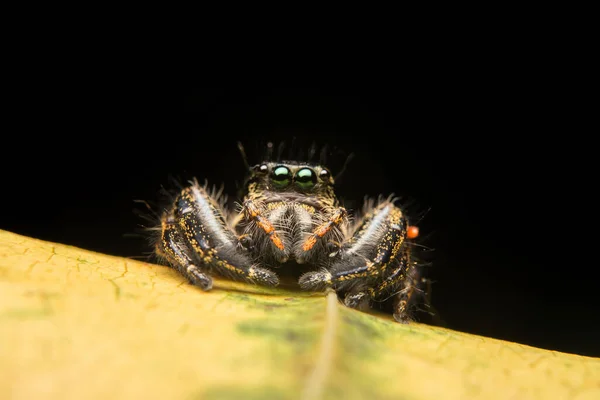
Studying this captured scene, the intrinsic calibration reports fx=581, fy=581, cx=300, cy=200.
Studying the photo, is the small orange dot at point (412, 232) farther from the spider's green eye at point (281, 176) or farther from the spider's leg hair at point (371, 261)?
the spider's green eye at point (281, 176)

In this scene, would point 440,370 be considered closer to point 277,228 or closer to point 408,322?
point 408,322

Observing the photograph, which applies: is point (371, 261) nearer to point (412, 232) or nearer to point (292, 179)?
point (412, 232)

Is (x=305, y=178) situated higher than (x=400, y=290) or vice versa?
(x=305, y=178)

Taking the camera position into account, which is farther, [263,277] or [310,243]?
[310,243]

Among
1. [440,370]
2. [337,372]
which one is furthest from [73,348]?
[440,370]

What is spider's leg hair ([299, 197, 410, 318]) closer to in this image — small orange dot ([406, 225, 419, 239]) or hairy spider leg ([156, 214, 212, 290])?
small orange dot ([406, 225, 419, 239])

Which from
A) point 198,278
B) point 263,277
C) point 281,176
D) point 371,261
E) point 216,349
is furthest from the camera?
point 281,176

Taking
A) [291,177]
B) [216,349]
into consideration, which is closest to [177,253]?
[291,177]
